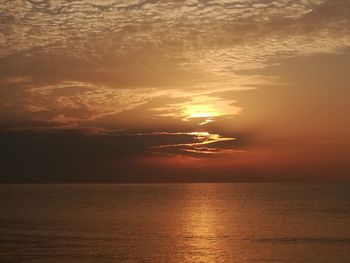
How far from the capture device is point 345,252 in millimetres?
43031

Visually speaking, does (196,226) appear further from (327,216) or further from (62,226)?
(327,216)

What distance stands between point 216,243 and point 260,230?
1448 cm

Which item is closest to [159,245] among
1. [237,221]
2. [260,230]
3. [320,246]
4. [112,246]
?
[112,246]

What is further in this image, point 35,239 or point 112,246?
point 35,239

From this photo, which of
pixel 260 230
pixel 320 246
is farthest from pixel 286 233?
pixel 320 246

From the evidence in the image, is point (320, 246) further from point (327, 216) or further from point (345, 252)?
point (327, 216)

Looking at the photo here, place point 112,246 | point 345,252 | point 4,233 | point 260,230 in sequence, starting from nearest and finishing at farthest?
point 345,252 → point 112,246 → point 4,233 → point 260,230

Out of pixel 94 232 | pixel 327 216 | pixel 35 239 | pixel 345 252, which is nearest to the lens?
pixel 345 252

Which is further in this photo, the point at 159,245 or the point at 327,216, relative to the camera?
the point at 327,216

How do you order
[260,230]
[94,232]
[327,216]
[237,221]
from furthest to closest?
[327,216]
[237,221]
[260,230]
[94,232]

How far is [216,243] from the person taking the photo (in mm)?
49531

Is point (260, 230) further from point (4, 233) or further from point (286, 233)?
point (4, 233)

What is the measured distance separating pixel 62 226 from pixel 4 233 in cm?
1083

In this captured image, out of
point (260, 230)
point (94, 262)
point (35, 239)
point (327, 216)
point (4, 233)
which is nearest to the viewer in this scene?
point (94, 262)
